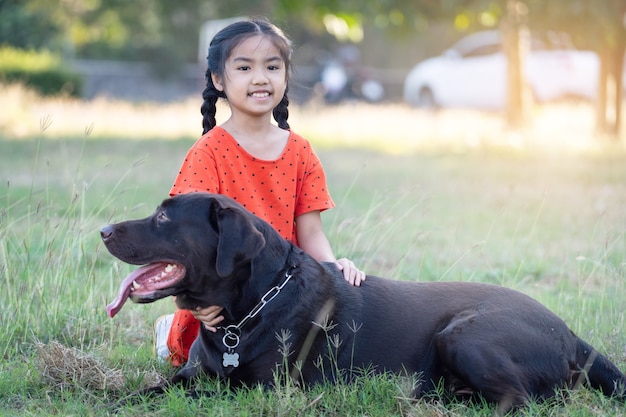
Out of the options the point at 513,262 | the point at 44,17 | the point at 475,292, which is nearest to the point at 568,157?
the point at 513,262

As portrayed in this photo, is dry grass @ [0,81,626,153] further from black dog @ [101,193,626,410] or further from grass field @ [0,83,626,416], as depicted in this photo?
black dog @ [101,193,626,410]

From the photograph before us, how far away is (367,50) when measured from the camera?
1623 inches

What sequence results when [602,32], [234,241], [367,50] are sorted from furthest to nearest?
[367,50], [602,32], [234,241]

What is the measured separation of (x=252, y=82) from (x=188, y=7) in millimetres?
31893

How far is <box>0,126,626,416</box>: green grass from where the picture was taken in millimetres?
3764

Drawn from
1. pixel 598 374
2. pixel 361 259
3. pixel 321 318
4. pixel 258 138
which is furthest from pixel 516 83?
pixel 321 318

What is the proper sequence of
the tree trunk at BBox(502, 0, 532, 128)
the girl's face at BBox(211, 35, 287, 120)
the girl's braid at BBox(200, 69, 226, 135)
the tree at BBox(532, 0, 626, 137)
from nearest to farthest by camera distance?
the girl's face at BBox(211, 35, 287, 120), the girl's braid at BBox(200, 69, 226, 135), the tree at BBox(532, 0, 626, 137), the tree trunk at BBox(502, 0, 532, 128)

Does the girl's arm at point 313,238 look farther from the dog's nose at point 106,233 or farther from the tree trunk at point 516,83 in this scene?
the tree trunk at point 516,83

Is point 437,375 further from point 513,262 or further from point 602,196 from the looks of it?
point 602,196

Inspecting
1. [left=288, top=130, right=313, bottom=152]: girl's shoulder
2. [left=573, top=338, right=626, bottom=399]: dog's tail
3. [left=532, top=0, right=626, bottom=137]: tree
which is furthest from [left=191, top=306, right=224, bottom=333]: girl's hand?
[left=532, top=0, right=626, bottom=137]: tree

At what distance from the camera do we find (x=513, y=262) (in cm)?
676

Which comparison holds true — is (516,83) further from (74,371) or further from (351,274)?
(74,371)

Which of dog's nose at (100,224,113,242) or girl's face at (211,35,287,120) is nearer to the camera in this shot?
dog's nose at (100,224,113,242)

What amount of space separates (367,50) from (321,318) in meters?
38.4
